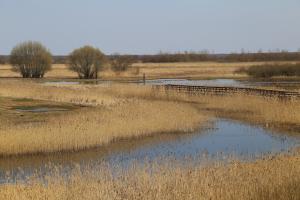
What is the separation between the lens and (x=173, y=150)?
56.7 feet

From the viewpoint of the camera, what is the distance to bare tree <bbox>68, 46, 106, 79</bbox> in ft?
233

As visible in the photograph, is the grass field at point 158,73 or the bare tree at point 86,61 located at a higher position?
the bare tree at point 86,61

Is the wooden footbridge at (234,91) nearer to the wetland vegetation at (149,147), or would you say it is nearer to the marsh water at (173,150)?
the wetland vegetation at (149,147)

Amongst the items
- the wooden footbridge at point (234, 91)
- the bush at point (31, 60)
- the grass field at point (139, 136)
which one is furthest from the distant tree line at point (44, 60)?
the grass field at point (139, 136)

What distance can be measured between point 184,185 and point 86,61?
6288 cm

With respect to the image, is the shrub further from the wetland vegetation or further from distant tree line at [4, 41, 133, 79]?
the wetland vegetation

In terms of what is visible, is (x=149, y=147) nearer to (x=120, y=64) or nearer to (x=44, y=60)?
(x=44, y=60)

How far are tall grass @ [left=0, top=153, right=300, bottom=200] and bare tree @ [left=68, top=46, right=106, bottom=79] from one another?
60.6 metres

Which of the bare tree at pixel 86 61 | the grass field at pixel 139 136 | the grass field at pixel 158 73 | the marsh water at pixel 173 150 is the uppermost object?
the bare tree at pixel 86 61

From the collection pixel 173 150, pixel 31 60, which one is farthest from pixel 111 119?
pixel 31 60

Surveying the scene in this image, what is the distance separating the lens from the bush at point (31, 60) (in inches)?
2788

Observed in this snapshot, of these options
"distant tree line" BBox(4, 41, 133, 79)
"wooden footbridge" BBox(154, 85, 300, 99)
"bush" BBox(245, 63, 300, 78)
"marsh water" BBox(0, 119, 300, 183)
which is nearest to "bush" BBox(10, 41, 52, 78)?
"distant tree line" BBox(4, 41, 133, 79)

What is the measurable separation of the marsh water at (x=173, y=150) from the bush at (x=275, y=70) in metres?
47.9

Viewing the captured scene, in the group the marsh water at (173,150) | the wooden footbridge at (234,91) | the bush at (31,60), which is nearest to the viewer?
the marsh water at (173,150)
